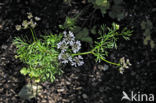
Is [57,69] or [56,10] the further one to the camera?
[56,10]

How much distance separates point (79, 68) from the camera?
2.10 metres

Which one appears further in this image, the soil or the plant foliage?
the soil

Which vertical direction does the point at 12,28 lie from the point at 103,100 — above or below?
above

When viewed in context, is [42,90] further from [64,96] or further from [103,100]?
[103,100]

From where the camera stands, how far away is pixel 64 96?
6.74 feet

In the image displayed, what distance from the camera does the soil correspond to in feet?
6.74

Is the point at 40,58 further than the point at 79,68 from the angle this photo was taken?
No

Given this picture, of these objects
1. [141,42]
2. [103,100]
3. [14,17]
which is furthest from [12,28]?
[141,42]

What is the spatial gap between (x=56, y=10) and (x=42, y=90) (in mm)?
860

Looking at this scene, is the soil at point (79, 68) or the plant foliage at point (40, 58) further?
the soil at point (79, 68)

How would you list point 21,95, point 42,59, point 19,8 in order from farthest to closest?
point 19,8 < point 21,95 < point 42,59

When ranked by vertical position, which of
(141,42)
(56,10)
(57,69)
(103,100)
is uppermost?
(56,10)

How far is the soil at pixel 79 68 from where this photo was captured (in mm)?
2055

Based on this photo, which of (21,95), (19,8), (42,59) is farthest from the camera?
(19,8)
